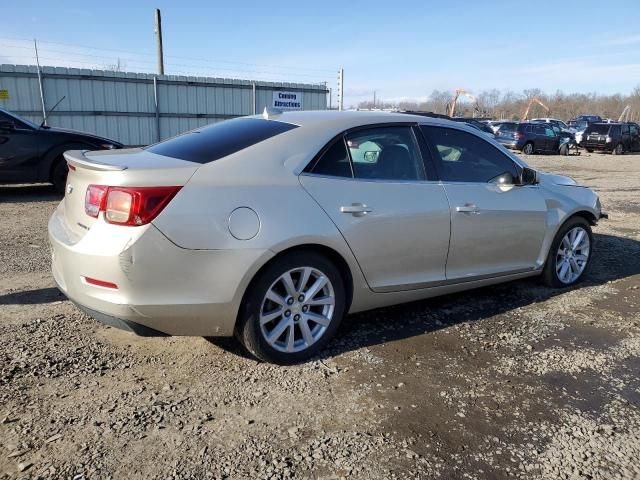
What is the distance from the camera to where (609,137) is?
93.7 ft

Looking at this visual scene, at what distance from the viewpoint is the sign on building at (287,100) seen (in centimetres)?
2006

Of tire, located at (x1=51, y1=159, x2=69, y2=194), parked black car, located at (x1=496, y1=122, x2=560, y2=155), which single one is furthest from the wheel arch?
parked black car, located at (x1=496, y1=122, x2=560, y2=155)

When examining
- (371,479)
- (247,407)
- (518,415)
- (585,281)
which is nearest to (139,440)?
(247,407)

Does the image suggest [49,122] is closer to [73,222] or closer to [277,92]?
[277,92]

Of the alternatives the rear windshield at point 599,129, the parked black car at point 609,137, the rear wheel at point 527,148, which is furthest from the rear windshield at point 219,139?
the rear windshield at point 599,129

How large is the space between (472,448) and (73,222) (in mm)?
2569

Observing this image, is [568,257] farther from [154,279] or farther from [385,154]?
[154,279]

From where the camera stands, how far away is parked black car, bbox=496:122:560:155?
25.0 m

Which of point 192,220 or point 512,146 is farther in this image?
point 512,146

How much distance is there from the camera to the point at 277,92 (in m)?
20.2

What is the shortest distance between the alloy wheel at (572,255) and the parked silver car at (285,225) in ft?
2.39

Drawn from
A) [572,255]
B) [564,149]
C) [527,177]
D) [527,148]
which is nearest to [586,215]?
[572,255]

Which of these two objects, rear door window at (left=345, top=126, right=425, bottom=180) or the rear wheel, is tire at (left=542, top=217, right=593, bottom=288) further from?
the rear wheel

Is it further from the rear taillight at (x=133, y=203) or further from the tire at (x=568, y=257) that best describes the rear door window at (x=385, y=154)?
the tire at (x=568, y=257)
